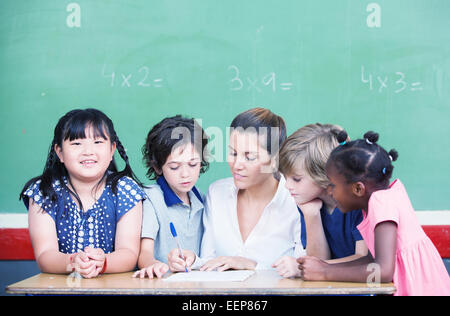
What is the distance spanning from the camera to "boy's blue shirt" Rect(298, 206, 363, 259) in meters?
1.87

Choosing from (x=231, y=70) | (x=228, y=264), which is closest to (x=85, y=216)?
(x=228, y=264)

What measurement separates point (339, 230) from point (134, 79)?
1335 mm

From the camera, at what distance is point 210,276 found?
1604 mm

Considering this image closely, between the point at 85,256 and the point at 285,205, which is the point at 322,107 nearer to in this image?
the point at 285,205

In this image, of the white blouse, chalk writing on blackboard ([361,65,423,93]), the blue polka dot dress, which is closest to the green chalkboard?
chalk writing on blackboard ([361,65,423,93])

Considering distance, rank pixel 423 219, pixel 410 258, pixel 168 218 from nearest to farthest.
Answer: pixel 410 258 < pixel 168 218 < pixel 423 219

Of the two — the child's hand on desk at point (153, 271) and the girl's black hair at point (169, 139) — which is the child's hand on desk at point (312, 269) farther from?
the girl's black hair at point (169, 139)

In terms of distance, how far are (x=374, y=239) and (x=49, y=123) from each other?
1.80 meters

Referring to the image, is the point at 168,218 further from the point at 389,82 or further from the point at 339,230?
the point at 389,82

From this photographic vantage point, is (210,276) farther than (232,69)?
No

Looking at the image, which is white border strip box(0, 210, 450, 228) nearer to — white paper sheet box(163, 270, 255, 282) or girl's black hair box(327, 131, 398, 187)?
girl's black hair box(327, 131, 398, 187)

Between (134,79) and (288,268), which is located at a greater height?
(134,79)

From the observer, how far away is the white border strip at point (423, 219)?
267 centimetres

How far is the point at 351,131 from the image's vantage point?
268 centimetres
